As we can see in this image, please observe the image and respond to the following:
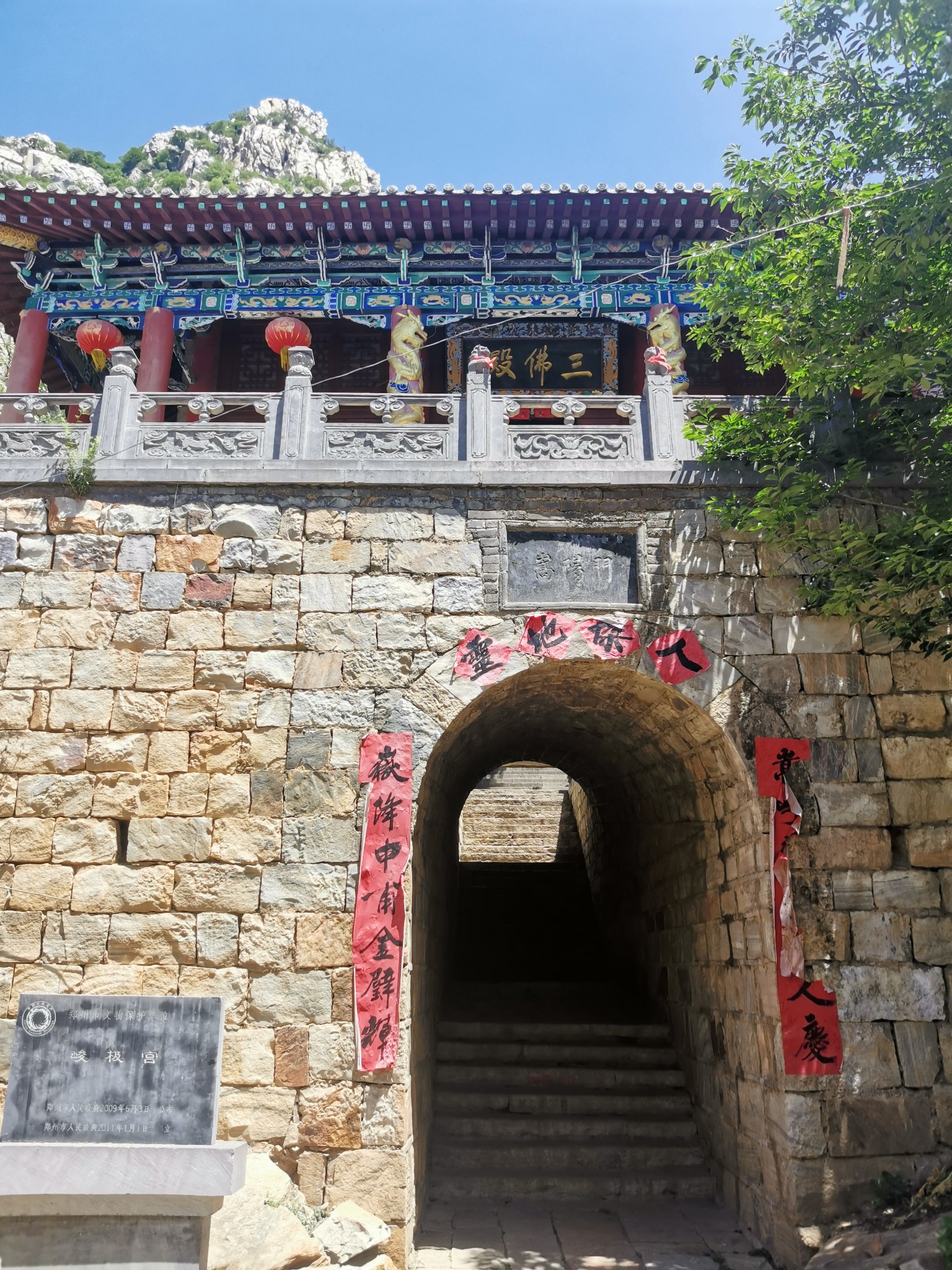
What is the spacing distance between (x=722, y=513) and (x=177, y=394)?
435cm

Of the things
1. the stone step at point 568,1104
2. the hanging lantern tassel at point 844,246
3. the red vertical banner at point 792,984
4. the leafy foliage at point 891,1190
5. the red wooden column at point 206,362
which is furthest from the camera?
the red wooden column at point 206,362

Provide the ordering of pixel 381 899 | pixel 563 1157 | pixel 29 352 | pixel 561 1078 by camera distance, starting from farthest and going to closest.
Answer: pixel 29 352 → pixel 561 1078 → pixel 563 1157 → pixel 381 899

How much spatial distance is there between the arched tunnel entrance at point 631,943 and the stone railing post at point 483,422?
1712 millimetres

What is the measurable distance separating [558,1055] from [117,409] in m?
6.62

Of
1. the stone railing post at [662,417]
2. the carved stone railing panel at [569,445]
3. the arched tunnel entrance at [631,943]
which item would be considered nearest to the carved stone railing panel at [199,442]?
the carved stone railing panel at [569,445]

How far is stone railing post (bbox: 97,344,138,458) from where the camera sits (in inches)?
267

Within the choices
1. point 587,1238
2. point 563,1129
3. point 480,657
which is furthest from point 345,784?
point 563,1129

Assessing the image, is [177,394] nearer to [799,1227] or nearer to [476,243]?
[476,243]

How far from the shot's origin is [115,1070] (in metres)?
4.17

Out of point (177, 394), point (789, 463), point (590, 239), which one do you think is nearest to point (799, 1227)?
point (789, 463)

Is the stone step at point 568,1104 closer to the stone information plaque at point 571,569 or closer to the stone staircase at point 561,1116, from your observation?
the stone staircase at point 561,1116

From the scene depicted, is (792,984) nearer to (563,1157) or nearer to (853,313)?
(563,1157)

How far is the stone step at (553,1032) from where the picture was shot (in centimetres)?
814

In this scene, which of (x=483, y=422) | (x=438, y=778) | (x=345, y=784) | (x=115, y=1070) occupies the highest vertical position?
(x=483, y=422)
